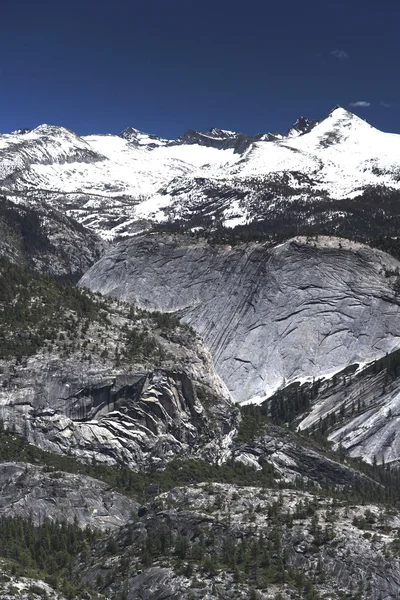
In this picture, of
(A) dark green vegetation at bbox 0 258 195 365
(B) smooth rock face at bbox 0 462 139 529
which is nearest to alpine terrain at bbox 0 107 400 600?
(B) smooth rock face at bbox 0 462 139 529

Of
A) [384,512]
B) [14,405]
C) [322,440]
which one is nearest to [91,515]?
[14,405]

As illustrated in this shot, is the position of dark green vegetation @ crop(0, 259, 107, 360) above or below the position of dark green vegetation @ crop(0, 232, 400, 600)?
above

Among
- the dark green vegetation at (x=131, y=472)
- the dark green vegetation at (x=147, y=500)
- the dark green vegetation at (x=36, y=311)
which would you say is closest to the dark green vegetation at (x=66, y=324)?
the dark green vegetation at (x=36, y=311)

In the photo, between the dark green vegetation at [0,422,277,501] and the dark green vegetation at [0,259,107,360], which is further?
the dark green vegetation at [0,259,107,360]

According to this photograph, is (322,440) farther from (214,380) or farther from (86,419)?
(86,419)

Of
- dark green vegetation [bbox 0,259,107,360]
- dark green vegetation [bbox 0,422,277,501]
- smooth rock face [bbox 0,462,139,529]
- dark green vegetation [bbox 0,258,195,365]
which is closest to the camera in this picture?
smooth rock face [bbox 0,462,139,529]

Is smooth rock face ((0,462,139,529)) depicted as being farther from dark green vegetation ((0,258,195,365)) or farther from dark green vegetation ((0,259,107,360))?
dark green vegetation ((0,259,107,360))

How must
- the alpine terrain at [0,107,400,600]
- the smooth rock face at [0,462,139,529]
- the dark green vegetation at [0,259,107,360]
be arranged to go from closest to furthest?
the alpine terrain at [0,107,400,600] < the smooth rock face at [0,462,139,529] < the dark green vegetation at [0,259,107,360]

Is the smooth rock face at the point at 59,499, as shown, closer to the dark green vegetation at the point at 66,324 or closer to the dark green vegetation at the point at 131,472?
the dark green vegetation at the point at 131,472

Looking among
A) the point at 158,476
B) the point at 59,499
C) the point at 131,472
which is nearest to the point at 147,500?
the point at 59,499
